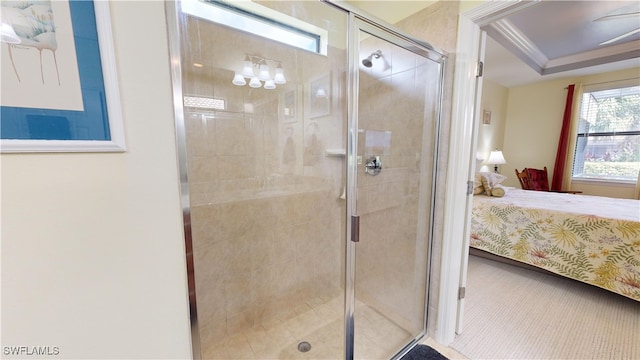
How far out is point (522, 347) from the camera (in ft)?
5.12

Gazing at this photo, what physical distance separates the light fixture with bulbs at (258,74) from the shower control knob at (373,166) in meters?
0.78

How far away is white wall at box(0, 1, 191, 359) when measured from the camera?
1.53ft

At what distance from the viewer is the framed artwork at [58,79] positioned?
16.9 inches

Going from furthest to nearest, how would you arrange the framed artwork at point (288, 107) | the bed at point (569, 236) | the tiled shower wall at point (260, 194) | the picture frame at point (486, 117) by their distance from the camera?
the picture frame at point (486, 117)
the bed at point (569, 236)
the framed artwork at point (288, 107)
the tiled shower wall at point (260, 194)

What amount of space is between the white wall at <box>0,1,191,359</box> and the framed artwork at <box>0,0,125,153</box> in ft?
0.07

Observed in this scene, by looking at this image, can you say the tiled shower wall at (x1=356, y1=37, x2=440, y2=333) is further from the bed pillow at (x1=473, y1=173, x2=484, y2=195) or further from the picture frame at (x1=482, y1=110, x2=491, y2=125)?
the picture frame at (x1=482, y1=110, x2=491, y2=125)

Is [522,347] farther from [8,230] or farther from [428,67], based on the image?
[8,230]

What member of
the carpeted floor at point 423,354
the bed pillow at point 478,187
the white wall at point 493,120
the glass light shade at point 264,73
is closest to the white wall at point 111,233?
the glass light shade at point 264,73

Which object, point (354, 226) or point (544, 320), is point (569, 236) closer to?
point (544, 320)

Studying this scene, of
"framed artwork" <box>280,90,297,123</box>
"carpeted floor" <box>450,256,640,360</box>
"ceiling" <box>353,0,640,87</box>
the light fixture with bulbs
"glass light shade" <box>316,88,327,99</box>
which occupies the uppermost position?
"ceiling" <box>353,0,640,87</box>

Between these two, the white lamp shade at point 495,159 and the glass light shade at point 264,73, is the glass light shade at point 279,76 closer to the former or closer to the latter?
the glass light shade at point 264,73

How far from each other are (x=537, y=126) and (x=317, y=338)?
5.39 meters

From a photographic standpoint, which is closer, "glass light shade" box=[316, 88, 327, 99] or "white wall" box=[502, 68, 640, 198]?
"glass light shade" box=[316, 88, 327, 99]

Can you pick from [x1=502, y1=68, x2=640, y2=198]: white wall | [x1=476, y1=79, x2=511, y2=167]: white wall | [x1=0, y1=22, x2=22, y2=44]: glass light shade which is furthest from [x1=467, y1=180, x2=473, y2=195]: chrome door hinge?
[x1=502, y1=68, x2=640, y2=198]: white wall
